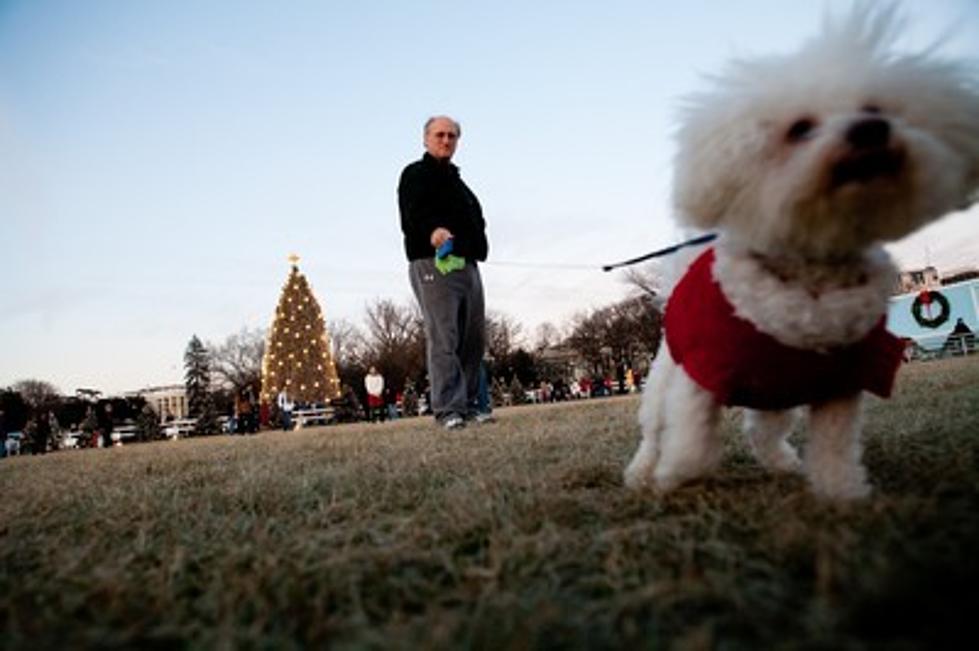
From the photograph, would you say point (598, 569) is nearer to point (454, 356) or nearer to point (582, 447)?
point (582, 447)

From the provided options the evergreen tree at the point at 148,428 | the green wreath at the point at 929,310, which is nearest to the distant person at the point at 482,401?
the green wreath at the point at 929,310

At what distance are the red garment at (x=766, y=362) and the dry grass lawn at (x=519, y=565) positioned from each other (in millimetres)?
289

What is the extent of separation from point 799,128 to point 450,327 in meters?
4.41

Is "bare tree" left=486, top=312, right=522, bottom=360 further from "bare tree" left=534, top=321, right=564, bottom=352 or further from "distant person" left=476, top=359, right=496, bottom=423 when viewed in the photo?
"distant person" left=476, top=359, right=496, bottom=423

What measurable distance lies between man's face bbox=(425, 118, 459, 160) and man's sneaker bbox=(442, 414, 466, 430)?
93.1 inches

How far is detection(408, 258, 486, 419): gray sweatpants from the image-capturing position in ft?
19.8

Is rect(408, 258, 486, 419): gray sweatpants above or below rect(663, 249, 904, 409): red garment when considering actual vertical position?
above

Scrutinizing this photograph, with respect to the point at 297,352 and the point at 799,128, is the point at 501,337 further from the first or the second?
the point at 799,128

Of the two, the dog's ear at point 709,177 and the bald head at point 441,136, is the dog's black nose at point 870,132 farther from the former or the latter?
the bald head at point 441,136

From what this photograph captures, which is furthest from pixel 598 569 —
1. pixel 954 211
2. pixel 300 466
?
pixel 300 466

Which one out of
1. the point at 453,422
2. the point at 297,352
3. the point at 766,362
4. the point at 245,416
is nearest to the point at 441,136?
the point at 453,422

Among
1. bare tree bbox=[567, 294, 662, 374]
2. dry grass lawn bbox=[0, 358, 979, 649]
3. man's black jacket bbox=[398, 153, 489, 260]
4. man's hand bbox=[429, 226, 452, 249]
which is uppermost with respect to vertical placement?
bare tree bbox=[567, 294, 662, 374]

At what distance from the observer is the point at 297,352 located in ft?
96.5

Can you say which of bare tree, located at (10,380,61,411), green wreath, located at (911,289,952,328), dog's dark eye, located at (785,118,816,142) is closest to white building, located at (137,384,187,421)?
bare tree, located at (10,380,61,411)
